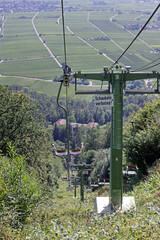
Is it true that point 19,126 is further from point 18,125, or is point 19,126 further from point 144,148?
point 144,148

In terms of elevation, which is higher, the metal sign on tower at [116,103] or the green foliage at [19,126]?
the metal sign on tower at [116,103]

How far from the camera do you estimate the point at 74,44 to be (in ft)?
471

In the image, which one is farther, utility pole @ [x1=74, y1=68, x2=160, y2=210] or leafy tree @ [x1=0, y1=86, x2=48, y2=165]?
leafy tree @ [x1=0, y1=86, x2=48, y2=165]

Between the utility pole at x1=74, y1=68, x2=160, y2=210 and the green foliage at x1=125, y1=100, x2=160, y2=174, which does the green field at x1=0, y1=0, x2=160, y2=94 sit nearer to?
the green foliage at x1=125, y1=100, x2=160, y2=174

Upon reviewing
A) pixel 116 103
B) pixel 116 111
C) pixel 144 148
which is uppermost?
pixel 116 103

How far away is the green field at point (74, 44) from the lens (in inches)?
4648

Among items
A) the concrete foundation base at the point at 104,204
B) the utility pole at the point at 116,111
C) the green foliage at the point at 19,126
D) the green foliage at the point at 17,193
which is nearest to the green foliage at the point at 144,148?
the concrete foundation base at the point at 104,204

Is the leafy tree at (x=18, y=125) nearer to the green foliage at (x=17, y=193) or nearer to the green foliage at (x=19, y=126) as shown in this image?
the green foliage at (x=19, y=126)

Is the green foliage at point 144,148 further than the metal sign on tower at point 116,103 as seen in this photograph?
Yes

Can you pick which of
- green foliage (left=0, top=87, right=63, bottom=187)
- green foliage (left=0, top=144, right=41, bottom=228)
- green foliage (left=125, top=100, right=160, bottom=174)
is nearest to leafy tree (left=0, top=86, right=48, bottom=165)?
green foliage (left=0, top=87, right=63, bottom=187)

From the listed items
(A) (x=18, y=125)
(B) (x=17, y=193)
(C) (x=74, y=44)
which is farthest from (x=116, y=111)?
(C) (x=74, y=44)

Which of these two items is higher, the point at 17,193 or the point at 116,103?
the point at 116,103

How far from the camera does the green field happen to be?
118050 mm

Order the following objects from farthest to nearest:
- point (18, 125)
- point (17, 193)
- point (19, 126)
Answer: point (19, 126)
point (18, 125)
point (17, 193)
